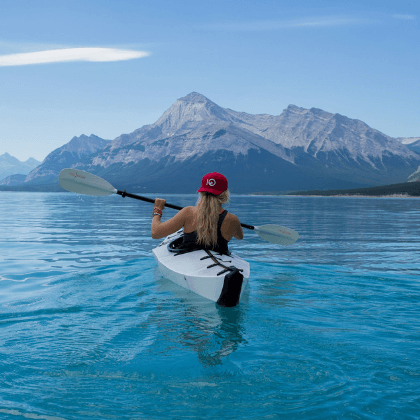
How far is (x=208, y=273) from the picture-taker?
7.78m

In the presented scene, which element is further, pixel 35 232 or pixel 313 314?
pixel 35 232

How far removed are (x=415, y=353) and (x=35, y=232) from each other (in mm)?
22615

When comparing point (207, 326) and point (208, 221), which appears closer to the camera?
point (207, 326)

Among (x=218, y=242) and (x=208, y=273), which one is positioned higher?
(x=218, y=242)

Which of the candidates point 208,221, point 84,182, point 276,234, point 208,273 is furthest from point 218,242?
point 84,182

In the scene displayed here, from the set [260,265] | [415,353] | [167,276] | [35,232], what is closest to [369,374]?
[415,353]

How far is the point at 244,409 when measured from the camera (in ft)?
14.2

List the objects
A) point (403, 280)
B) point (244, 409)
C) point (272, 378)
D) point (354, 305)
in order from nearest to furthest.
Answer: point (244, 409) < point (272, 378) < point (354, 305) < point (403, 280)

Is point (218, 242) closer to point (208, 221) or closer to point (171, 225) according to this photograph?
point (208, 221)

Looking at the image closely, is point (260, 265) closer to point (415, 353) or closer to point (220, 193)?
point (220, 193)

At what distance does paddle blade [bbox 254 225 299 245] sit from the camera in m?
12.7

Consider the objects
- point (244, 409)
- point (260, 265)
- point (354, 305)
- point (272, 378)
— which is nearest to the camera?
point (244, 409)

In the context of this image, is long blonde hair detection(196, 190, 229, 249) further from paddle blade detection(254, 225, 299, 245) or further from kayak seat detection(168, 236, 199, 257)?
paddle blade detection(254, 225, 299, 245)

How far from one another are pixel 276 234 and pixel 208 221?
17.3 ft
